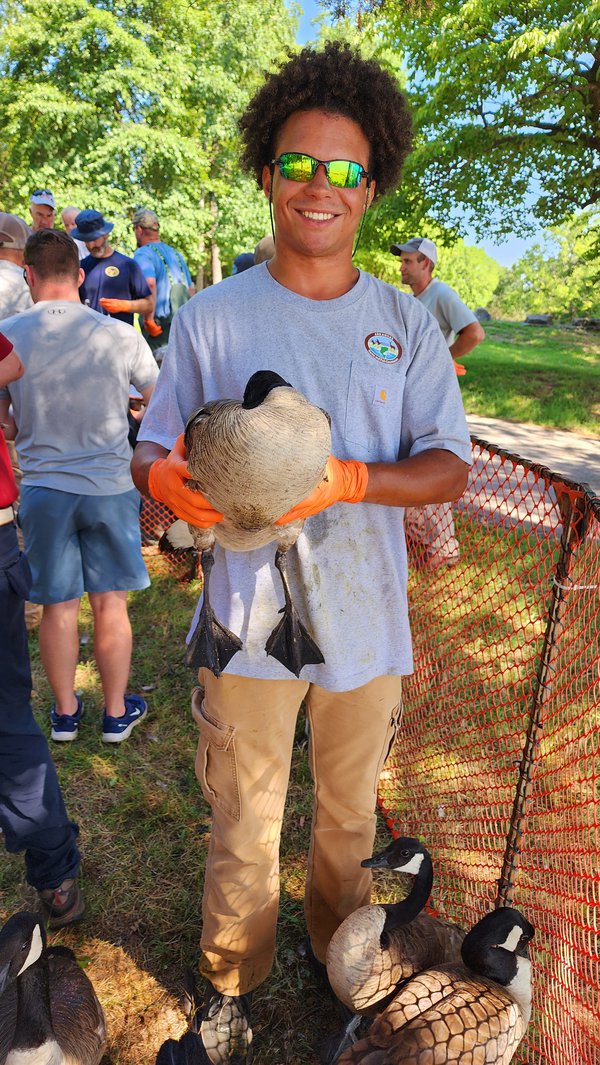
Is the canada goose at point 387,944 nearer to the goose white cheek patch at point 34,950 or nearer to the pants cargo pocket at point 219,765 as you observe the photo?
the pants cargo pocket at point 219,765

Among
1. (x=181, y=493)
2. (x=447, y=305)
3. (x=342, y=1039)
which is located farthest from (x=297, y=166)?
(x=447, y=305)

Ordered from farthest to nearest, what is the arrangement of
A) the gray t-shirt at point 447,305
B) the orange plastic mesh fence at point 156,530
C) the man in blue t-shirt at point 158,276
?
the man in blue t-shirt at point 158,276
the orange plastic mesh fence at point 156,530
the gray t-shirt at point 447,305

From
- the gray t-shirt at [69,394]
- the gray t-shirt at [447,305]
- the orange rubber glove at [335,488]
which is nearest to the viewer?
the orange rubber glove at [335,488]

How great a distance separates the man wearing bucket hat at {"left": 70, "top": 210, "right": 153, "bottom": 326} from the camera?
6773 millimetres

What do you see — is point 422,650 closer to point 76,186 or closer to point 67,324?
point 67,324

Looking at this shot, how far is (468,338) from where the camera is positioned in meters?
5.94

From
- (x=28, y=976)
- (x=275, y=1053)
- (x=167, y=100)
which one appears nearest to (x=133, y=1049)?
(x=275, y=1053)

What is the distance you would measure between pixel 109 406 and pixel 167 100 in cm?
1930

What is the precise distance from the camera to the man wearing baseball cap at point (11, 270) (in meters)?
5.11

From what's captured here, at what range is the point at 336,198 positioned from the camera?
1.85m

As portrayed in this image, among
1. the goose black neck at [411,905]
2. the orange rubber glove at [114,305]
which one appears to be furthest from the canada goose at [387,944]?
the orange rubber glove at [114,305]

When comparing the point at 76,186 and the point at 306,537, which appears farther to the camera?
the point at 76,186

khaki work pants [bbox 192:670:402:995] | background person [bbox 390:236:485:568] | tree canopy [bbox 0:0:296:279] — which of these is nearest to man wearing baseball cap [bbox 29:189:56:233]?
background person [bbox 390:236:485:568]

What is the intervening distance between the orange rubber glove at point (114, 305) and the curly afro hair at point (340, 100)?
4.90 m
